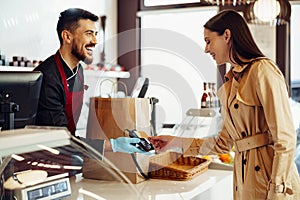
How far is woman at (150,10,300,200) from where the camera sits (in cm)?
172

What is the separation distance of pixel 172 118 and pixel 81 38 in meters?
2.95

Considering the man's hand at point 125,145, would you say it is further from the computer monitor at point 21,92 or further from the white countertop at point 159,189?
the computer monitor at point 21,92

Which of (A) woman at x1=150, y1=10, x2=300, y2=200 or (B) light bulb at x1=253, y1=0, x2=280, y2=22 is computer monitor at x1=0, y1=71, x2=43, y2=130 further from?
(B) light bulb at x1=253, y1=0, x2=280, y2=22

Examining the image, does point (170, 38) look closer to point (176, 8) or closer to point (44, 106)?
point (176, 8)

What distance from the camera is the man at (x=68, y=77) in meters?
2.05

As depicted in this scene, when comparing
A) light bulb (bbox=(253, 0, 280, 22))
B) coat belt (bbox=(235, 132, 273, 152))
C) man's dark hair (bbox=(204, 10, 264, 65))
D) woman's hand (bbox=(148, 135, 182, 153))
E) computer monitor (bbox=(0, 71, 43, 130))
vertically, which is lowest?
woman's hand (bbox=(148, 135, 182, 153))

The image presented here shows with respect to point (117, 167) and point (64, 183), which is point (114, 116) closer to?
point (117, 167)

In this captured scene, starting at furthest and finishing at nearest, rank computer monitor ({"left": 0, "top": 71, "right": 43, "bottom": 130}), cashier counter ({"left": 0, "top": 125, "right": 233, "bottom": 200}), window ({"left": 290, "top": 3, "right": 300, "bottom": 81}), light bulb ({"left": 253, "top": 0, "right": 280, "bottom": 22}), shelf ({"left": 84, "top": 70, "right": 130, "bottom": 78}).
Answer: window ({"left": 290, "top": 3, "right": 300, "bottom": 81}) < shelf ({"left": 84, "top": 70, "right": 130, "bottom": 78}) < light bulb ({"left": 253, "top": 0, "right": 280, "bottom": 22}) < computer monitor ({"left": 0, "top": 71, "right": 43, "bottom": 130}) < cashier counter ({"left": 0, "top": 125, "right": 233, "bottom": 200})

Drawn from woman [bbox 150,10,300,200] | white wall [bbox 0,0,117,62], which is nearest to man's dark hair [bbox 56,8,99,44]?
woman [bbox 150,10,300,200]

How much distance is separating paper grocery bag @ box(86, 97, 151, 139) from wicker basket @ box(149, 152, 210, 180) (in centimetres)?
21

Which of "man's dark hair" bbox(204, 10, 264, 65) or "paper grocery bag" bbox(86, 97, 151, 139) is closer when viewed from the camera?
"man's dark hair" bbox(204, 10, 264, 65)

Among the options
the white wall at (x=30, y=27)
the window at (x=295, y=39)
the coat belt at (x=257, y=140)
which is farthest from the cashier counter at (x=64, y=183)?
the window at (x=295, y=39)

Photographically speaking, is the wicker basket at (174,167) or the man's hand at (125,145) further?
the wicker basket at (174,167)

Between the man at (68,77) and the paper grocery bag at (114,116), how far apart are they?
120mm
